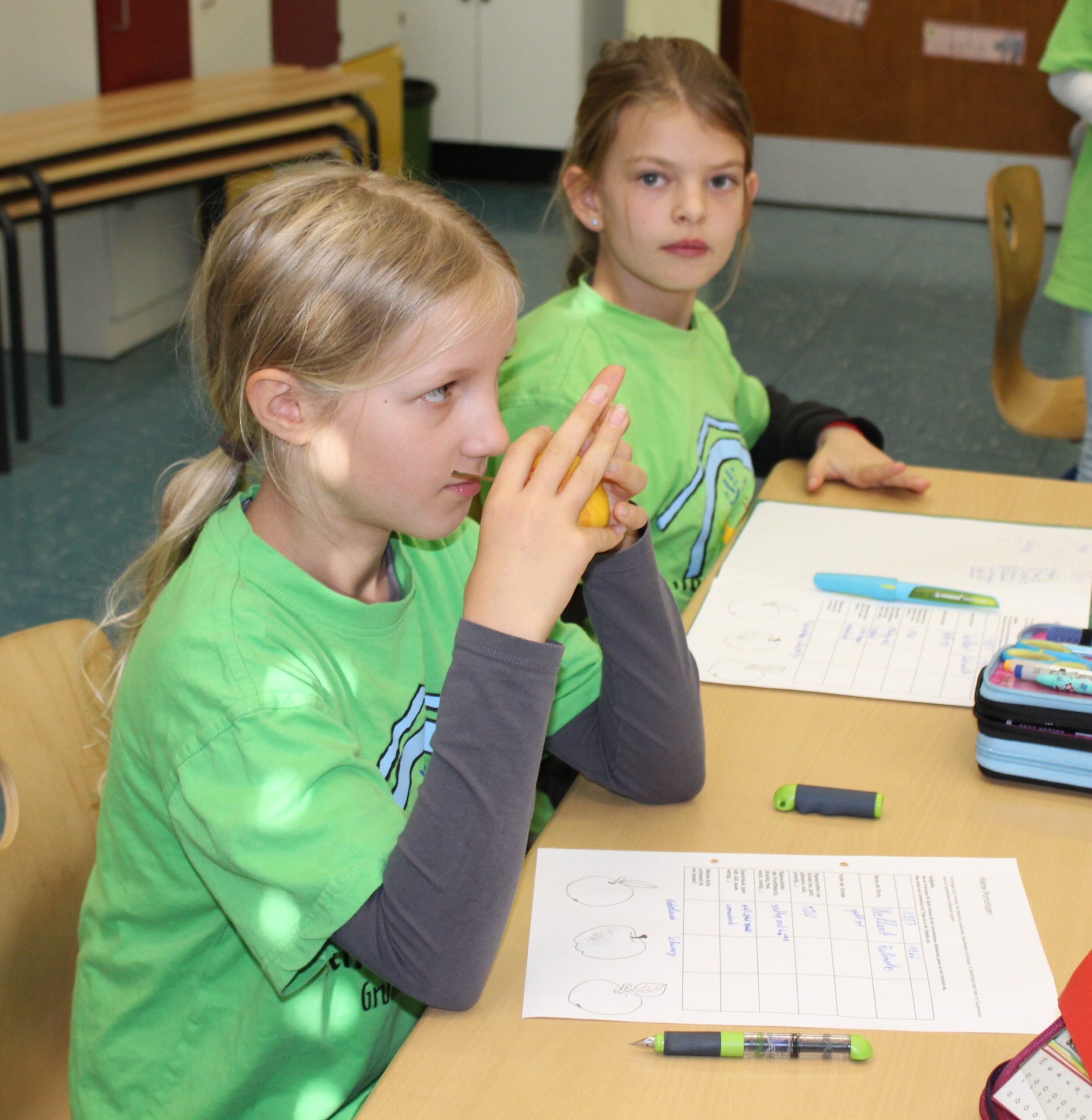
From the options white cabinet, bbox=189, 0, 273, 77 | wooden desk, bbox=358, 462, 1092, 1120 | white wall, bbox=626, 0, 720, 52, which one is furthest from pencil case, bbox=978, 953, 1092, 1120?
white wall, bbox=626, 0, 720, 52

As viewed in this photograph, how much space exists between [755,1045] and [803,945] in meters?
0.10

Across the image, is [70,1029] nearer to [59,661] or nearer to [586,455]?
[59,661]

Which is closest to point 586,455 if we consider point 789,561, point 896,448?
point 789,561

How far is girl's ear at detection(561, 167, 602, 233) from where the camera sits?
1.64m

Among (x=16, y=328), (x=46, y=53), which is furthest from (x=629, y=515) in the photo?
(x=46, y=53)

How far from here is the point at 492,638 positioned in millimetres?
836

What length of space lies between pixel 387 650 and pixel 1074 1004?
0.52 meters

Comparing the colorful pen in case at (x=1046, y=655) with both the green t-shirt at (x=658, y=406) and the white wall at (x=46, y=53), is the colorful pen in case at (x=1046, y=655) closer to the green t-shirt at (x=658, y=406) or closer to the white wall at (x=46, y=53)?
the green t-shirt at (x=658, y=406)

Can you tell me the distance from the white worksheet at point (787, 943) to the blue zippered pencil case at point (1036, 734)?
107 millimetres

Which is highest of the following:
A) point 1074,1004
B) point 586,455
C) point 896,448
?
point 586,455

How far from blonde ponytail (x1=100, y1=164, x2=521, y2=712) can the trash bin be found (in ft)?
14.7

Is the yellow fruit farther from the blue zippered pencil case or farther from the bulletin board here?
the bulletin board

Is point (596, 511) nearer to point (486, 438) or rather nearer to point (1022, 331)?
point (486, 438)

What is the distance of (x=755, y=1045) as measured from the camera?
0.75m
